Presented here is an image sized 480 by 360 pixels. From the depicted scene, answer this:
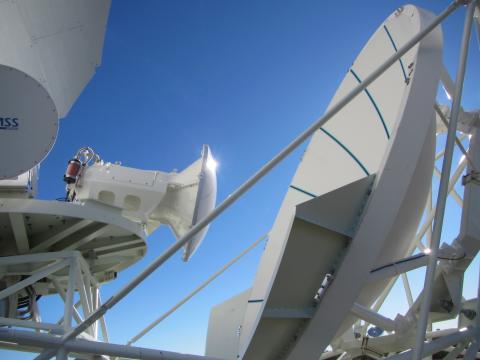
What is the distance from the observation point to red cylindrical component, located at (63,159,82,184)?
9.70 metres

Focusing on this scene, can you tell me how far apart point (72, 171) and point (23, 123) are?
2.77 meters

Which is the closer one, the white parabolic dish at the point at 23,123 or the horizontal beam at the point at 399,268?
the horizontal beam at the point at 399,268

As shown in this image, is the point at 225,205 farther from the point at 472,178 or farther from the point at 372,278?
the point at 472,178

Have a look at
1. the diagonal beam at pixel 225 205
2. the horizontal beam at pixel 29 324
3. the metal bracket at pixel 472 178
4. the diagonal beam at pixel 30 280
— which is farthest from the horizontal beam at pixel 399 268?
the diagonal beam at pixel 30 280

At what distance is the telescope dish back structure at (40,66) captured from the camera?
7.04 meters

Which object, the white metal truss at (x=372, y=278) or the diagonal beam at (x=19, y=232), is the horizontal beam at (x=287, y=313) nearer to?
the white metal truss at (x=372, y=278)

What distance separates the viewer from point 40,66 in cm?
847

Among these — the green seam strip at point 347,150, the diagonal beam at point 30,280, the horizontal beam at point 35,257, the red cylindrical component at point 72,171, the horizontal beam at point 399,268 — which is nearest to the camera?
the horizontal beam at point 399,268

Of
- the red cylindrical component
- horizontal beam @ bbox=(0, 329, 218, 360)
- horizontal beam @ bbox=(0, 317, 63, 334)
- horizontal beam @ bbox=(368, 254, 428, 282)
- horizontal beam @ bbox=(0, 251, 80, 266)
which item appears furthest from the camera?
the red cylindrical component

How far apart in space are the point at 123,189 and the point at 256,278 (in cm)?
343

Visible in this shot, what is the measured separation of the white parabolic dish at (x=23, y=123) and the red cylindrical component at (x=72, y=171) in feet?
8.16

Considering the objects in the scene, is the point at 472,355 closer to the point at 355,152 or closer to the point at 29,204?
the point at 355,152

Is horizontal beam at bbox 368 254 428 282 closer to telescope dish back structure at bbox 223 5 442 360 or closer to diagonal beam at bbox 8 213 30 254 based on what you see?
telescope dish back structure at bbox 223 5 442 360

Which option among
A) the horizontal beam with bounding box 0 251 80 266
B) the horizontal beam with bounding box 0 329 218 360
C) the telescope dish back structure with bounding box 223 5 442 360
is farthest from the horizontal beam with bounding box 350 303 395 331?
the horizontal beam with bounding box 0 251 80 266
